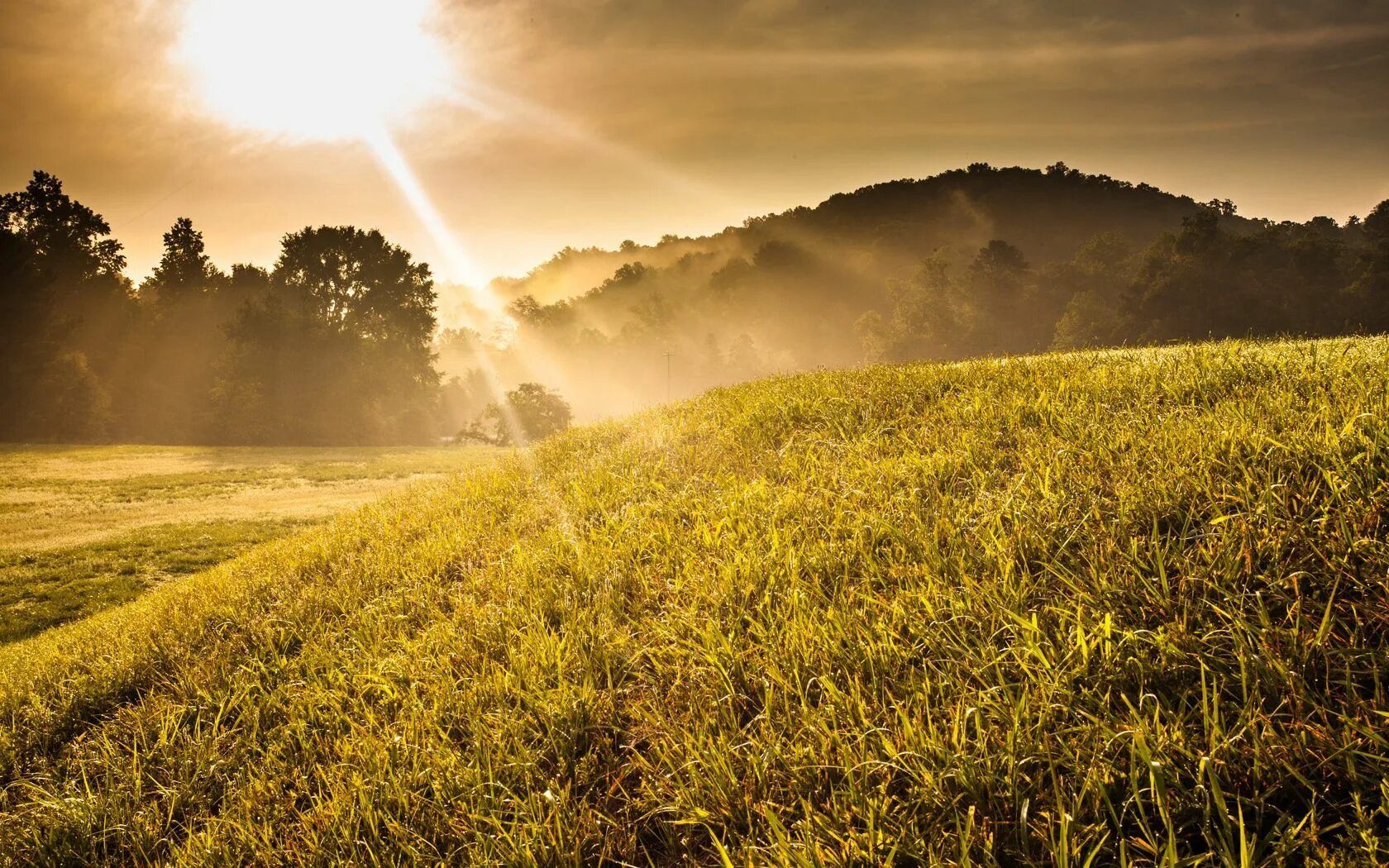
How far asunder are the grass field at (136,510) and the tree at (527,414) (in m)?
22.1

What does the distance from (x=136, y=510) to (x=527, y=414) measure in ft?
126

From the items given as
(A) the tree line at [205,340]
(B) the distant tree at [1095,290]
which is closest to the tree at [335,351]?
(A) the tree line at [205,340]

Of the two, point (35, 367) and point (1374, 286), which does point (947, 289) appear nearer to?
point (1374, 286)

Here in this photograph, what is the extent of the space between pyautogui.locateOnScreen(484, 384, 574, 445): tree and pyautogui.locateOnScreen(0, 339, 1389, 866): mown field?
5100cm

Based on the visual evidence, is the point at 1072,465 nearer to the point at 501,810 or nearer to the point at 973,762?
the point at 973,762

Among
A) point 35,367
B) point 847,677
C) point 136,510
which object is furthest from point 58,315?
point 847,677

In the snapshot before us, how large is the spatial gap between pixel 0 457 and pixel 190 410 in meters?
24.6

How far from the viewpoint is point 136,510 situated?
17.1 m

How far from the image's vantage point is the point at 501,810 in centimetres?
231

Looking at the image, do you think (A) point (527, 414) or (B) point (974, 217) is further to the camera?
(B) point (974, 217)

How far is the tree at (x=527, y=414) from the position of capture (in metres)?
55.2

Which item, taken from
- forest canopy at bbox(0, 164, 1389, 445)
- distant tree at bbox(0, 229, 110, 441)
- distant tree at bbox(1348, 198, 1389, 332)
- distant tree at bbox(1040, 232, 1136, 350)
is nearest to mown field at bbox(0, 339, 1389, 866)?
forest canopy at bbox(0, 164, 1389, 445)

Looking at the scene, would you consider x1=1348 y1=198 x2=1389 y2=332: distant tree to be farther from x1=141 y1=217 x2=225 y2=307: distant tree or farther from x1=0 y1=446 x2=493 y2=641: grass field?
x1=141 y1=217 x2=225 y2=307: distant tree

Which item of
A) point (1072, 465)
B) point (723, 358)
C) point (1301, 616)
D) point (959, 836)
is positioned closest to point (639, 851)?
point (959, 836)
